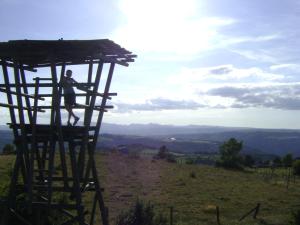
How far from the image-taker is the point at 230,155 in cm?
8100

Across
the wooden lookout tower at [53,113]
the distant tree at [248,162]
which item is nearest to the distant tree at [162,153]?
the distant tree at [248,162]

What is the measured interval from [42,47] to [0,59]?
1.38 meters

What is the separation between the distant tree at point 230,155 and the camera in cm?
7706

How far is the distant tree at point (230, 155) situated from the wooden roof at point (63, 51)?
67.2 meters

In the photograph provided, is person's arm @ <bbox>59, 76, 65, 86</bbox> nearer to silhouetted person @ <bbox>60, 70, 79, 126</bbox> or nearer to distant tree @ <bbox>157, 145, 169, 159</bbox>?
silhouetted person @ <bbox>60, 70, 79, 126</bbox>

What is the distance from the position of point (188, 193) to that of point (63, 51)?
2798 centimetres

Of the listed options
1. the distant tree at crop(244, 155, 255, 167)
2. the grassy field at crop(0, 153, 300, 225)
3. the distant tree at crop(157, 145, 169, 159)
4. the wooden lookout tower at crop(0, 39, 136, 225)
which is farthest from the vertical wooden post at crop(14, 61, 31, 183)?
the distant tree at crop(244, 155, 255, 167)

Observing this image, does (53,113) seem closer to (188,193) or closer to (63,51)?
(63,51)

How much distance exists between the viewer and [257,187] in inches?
1774

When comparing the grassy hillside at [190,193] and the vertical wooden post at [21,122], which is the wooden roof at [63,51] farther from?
the grassy hillside at [190,193]

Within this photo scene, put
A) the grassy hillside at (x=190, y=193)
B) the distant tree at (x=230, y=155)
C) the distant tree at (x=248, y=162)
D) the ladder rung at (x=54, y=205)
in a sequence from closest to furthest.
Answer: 1. the ladder rung at (x=54, y=205)
2. the grassy hillside at (x=190, y=193)
3. the distant tree at (x=230, y=155)
4. the distant tree at (x=248, y=162)

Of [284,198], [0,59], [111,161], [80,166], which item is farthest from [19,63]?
[111,161]

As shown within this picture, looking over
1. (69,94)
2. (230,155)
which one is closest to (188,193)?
(69,94)

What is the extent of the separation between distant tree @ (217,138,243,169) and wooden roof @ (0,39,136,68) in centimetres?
6723
